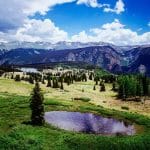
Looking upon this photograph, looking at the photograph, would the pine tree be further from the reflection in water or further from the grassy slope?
the reflection in water

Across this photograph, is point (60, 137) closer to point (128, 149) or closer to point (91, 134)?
point (91, 134)

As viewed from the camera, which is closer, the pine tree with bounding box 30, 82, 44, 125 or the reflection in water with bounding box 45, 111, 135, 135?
the pine tree with bounding box 30, 82, 44, 125

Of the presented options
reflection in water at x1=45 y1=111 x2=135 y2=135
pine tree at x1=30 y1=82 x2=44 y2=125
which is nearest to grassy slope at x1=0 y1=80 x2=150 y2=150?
pine tree at x1=30 y1=82 x2=44 y2=125

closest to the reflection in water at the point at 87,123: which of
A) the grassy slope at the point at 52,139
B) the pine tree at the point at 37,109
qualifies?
the pine tree at the point at 37,109

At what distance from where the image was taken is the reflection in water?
8394 cm

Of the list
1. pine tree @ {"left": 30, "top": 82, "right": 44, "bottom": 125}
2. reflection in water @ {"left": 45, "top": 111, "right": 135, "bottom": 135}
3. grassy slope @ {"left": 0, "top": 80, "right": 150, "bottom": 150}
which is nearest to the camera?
grassy slope @ {"left": 0, "top": 80, "right": 150, "bottom": 150}

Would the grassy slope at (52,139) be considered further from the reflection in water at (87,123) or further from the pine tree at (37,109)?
the reflection in water at (87,123)

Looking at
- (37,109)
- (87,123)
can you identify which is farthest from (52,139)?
(87,123)

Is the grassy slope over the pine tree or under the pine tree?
under

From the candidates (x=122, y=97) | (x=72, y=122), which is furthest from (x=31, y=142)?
(x=122, y=97)

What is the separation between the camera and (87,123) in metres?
91.4

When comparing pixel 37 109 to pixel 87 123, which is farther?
pixel 87 123

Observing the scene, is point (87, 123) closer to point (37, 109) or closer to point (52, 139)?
point (37, 109)

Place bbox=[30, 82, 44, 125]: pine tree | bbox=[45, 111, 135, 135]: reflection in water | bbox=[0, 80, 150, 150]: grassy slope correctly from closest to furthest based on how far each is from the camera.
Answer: bbox=[0, 80, 150, 150]: grassy slope → bbox=[30, 82, 44, 125]: pine tree → bbox=[45, 111, 135, 135]: reflection in water
